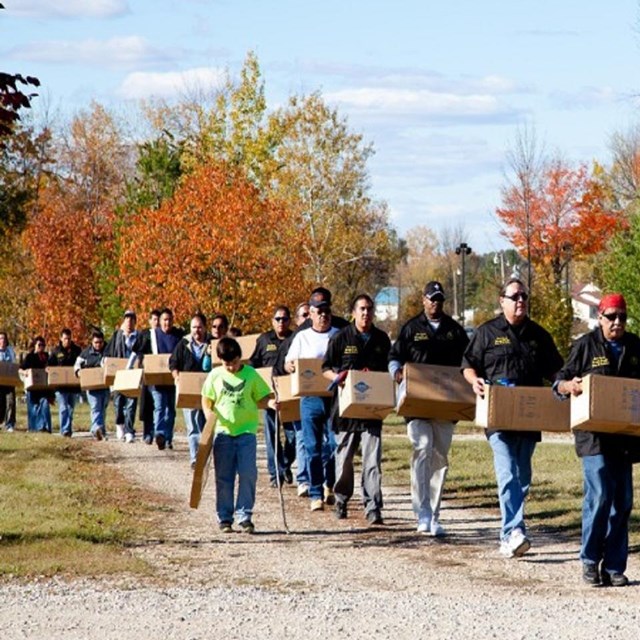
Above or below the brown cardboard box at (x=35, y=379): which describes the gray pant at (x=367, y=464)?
below

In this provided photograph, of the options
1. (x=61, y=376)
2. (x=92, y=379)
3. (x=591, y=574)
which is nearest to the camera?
(x=591, y=574)

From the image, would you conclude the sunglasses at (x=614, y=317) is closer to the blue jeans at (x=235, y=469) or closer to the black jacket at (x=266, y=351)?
the blue jeans at (x=235, y=469)

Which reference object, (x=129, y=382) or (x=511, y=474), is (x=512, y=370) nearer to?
(x=511, y=474)

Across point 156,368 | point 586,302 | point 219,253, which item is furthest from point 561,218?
point 156,368

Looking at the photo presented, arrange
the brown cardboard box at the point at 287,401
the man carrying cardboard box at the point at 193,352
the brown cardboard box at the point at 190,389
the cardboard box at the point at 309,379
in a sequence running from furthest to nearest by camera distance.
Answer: the man carrying cardboard box at the point at 193,352
the brown cardboard box at the point at 190,389
the brown cardboard box at the point at 287,401
the cardboard box at the point at 309,379

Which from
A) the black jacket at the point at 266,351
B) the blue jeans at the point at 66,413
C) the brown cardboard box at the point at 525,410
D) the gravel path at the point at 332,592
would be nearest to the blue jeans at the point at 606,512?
the gravel path at the point at 332,592

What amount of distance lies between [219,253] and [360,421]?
95.4 ft

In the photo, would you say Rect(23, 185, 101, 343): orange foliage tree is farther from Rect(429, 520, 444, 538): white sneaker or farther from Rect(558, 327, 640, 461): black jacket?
Rect(558, 327, 640, 461): black jacket

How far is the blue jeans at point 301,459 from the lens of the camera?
17.3 metres

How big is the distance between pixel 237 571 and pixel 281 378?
5.16 metres

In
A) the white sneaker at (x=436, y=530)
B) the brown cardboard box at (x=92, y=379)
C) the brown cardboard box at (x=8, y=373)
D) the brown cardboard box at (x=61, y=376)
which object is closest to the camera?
the white sneaker at (x=436, y=530)

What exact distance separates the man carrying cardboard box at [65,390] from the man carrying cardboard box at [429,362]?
15.1 meters

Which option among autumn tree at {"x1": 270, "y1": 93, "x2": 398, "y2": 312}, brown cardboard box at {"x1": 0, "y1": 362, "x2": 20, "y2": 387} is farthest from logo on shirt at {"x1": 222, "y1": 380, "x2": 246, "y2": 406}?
autumn tree at {"x1": 270, "y1": 93, "x2": 398, "y2": 312}

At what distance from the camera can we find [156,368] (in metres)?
23.1
